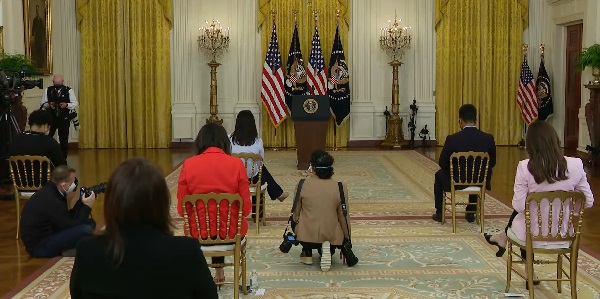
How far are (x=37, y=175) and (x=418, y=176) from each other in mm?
6568

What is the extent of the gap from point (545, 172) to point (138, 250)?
11.5ft

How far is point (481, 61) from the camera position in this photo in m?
16.9

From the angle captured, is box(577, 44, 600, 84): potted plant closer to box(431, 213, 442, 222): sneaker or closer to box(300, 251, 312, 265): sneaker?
box(431, 213, 442, 222): sneaker

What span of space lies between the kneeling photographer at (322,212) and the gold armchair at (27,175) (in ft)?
9.16

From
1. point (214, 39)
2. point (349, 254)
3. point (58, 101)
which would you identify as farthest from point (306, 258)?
point (214, 39)

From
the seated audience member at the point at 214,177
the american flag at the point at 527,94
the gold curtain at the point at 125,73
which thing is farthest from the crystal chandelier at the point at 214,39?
the seated audience member at the point at 214,177

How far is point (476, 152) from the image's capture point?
7.54 m

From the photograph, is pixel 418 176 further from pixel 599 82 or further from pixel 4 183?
pixel 4 183

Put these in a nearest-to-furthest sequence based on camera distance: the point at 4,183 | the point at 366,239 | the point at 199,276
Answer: the point at 199,276
the point at 366,239
the point at 4,183

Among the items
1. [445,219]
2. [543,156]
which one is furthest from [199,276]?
[445,219]

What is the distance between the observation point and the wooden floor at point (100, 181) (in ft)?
21.5

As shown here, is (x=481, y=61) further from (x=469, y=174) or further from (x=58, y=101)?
(x=469, y=174)

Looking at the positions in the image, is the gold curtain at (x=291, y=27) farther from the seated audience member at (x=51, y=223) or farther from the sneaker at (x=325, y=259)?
the seated audience member at (x=51, y=223)

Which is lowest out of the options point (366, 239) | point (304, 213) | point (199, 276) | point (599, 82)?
point (366, 239)
